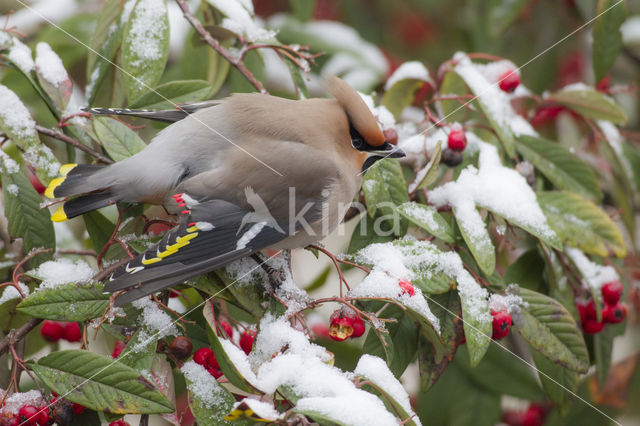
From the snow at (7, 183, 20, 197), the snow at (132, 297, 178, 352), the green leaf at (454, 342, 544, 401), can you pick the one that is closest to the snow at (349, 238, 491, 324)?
the snow at (132, 297, 178, 352)

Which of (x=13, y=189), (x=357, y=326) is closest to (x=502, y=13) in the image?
(x=357, y=326)

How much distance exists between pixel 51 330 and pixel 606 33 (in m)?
1.98

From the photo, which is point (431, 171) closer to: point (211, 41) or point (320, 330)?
point (211, 41)

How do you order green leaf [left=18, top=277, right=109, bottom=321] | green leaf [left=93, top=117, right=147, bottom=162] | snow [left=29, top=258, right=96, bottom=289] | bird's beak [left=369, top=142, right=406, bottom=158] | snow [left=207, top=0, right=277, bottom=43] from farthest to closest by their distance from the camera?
1. snow [left=207, top=0, right=277, bottom=43]
2. bird's beak [left=369, top=142, right=406, bottom=158]
3. green leaf [left=93, top=117, right=147, bottom=162]
4. snow [left=29, top=258, right=96, bottom=289]
5. green leaf [left=18, top=277, right=109, bottom=321]

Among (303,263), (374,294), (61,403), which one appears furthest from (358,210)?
(303,263)

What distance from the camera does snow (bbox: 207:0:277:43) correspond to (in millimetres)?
1939

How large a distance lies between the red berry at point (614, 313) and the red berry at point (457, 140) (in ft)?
2.19

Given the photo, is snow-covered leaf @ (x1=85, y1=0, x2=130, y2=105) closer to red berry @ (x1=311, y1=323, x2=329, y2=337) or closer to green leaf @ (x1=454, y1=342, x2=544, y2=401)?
red berry @ (x1=311, y1=323, x2=329, y2=337)

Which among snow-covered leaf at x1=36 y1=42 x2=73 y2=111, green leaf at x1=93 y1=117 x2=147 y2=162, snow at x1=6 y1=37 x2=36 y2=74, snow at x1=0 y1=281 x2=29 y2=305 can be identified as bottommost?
snow at x1=0 y1=281 x2=29 y2=305

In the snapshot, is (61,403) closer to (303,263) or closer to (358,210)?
(358,210)

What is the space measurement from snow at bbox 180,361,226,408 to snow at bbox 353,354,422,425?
0.29 metres

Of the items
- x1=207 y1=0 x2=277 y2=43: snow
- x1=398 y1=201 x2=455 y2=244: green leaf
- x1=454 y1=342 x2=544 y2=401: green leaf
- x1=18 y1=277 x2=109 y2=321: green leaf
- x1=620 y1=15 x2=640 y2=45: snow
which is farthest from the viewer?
x1=620 y1=15 x2=640 y2=45: snow

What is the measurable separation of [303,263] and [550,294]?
343 centimetres

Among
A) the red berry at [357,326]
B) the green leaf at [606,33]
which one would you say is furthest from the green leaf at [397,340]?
the green leaf at [606,33]
